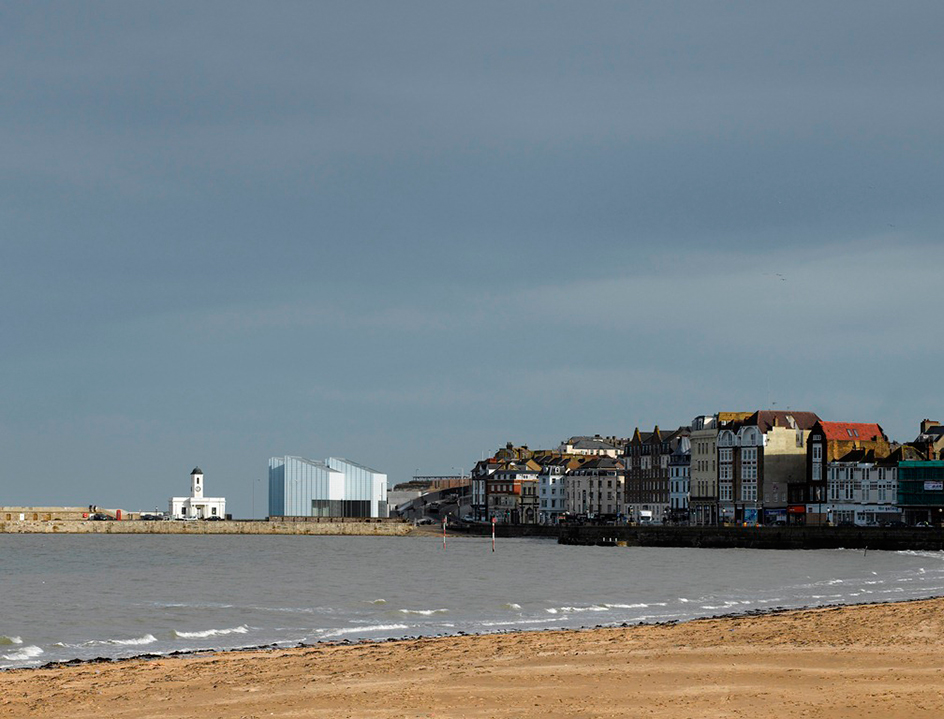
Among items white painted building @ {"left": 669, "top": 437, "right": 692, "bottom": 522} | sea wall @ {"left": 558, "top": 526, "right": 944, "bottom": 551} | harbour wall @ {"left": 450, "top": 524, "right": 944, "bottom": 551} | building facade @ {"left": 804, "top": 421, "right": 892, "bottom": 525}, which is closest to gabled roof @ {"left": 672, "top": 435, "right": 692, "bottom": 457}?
white painted building @ {"left": 669, "top": 437, "right": 692, "bottom": 522}

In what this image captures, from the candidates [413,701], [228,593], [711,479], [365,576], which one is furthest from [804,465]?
[413,701]

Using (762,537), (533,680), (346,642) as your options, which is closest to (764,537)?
(762,537)

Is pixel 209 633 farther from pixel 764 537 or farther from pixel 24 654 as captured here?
pixel 764 537

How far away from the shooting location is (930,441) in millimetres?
152125

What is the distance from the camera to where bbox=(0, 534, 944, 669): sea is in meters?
36.3

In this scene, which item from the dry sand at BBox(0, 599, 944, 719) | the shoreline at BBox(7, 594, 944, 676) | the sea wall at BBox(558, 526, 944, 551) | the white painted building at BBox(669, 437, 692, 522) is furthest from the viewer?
the white painted building at BBox(669, 437, 692, 522)

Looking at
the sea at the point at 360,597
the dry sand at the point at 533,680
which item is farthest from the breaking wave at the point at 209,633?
the dry sand at the point at 533,680

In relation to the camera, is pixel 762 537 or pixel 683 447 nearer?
pixel 762 537

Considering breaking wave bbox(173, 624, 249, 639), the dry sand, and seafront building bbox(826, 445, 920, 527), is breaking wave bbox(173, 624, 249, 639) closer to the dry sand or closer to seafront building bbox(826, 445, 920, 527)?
the dry sand

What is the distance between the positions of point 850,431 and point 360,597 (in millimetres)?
119592

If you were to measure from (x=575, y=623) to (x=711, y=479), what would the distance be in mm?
141180

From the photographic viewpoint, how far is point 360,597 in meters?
52.3

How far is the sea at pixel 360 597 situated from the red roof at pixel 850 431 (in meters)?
71.7

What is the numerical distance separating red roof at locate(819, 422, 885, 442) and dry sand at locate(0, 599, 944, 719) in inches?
5173
